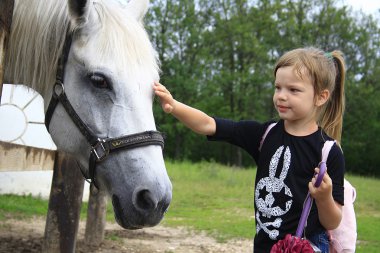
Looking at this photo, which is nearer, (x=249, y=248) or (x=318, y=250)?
(x=318, y=250)

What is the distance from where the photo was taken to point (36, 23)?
2.59 meters

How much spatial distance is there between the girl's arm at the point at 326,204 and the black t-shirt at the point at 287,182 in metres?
0.08

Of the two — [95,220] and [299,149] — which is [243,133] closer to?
[299,149]

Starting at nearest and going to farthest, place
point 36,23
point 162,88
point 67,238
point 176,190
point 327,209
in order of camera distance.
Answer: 1. point 327,209
2. point 162,88
3. point 36,23
4. point 67,238
5. point 176,190

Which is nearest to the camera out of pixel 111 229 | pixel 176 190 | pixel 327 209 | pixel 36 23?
pixel 327 209

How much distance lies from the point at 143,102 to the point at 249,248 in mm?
4249

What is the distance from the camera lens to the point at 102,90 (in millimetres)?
2279

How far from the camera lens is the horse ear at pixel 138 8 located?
2.79 metres

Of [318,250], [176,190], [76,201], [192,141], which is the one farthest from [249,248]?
[192,141]

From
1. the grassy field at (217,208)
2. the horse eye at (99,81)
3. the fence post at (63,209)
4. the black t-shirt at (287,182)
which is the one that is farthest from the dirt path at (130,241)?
the black t-shirt at (287,182)

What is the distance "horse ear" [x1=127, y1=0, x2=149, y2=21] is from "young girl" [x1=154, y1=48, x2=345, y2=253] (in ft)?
2.01

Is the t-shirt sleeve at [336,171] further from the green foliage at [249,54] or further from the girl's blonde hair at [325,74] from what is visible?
the green foliage at [249,54]

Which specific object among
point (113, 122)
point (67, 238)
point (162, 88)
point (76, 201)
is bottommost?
point (67, 238)

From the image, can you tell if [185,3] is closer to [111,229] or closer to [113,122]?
[111,229]
